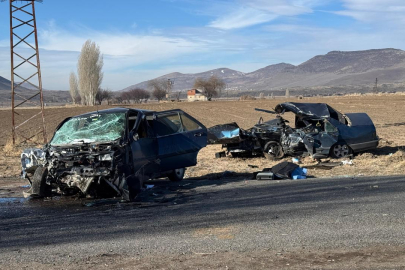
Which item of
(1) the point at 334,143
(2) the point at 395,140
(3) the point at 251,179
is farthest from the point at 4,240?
(2) the point at 395,140

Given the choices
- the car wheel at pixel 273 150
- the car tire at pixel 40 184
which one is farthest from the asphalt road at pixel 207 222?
the car wheel at pixel 273 150

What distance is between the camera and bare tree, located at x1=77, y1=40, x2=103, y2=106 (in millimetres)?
107312

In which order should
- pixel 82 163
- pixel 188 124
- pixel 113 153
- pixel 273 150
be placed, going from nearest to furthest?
1. pixel 113 153
2. pixel 82 163
3. pixel 188 124
4. pixel 273 150

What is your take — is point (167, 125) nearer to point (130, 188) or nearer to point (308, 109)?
point (130, 188)

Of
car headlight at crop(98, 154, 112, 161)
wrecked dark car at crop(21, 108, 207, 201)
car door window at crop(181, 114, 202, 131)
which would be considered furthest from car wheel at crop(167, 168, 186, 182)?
car headlight at crop(98, 154, 112, 161)

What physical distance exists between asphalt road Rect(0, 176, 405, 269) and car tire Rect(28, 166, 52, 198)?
211mm

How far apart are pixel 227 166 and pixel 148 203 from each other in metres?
5.66

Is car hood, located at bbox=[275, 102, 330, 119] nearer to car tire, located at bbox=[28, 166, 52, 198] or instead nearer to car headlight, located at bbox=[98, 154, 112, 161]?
car headlight, located at bbox=[98, 154, 112, 161]

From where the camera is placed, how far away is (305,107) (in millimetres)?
14703

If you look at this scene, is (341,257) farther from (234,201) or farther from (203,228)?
(234,201)

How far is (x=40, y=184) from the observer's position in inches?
361

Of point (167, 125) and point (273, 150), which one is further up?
point (167, 125)

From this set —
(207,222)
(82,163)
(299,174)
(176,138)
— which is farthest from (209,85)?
(207,222)

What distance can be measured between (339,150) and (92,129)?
7.63 m
